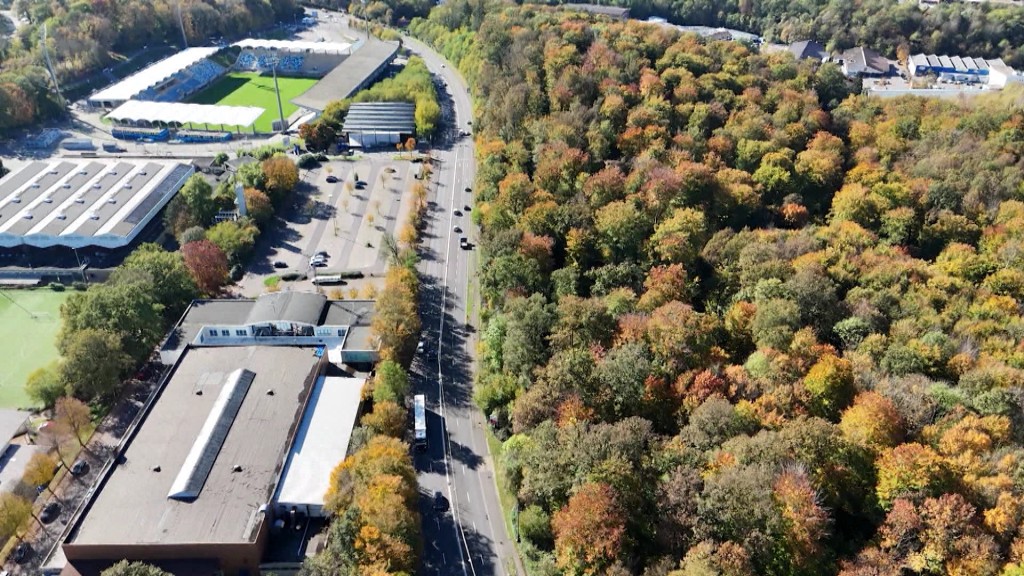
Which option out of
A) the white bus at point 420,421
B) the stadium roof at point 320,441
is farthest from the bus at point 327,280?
the white bus at point 420,421

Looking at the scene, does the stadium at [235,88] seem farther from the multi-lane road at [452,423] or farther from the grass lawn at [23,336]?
the grass lawn at [23,336]

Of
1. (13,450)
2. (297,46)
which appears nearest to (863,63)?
(297,46)

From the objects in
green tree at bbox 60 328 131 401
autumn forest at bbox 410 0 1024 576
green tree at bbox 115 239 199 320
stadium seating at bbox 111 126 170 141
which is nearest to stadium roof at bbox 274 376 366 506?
autumn forest at bbox 410 0 1024 576

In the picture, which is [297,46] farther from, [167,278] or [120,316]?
[120,316]

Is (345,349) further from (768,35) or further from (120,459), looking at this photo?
(768,35)

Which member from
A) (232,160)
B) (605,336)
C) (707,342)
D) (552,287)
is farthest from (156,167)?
(707,342)

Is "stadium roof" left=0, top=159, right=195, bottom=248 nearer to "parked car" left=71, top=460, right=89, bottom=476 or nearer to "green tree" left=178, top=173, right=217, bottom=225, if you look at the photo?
"green tree" left=178, top=173, right=217, bottom=225

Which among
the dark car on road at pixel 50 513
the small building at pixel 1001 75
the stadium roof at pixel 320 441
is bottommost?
the dark car on road at pixel 50 513
